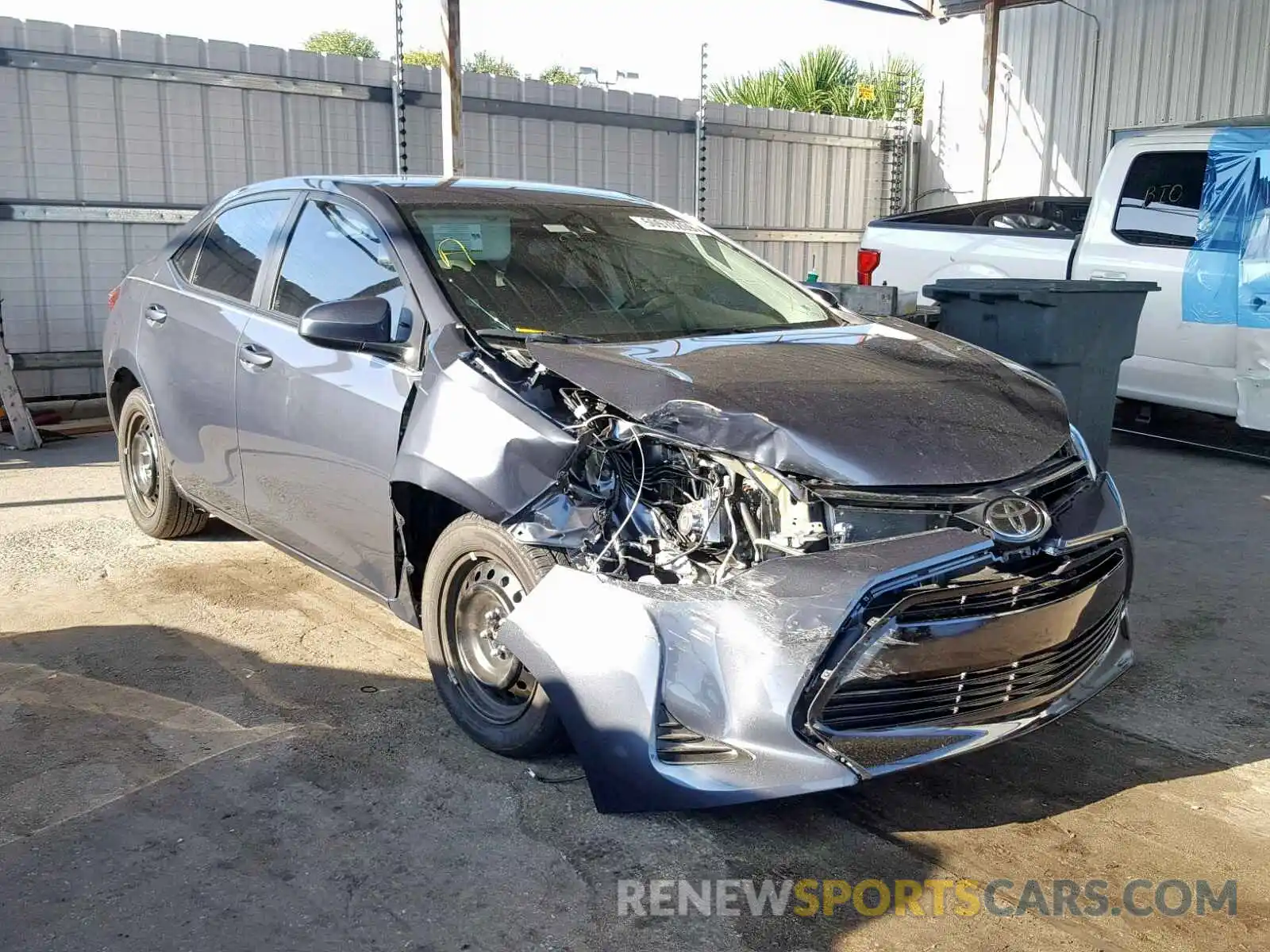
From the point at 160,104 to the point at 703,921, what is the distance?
8522 mm

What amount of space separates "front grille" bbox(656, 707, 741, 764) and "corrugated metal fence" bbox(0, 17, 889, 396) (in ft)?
25.9

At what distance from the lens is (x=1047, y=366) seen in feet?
20.6

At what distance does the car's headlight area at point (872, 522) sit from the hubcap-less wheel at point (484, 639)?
900 mm

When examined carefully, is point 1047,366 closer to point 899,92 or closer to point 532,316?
point 532,316

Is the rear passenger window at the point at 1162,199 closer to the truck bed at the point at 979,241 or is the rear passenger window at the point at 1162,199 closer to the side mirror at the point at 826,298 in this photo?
the truck bed at the point at 979,241

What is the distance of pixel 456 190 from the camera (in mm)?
4367

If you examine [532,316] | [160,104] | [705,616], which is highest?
[160,104]

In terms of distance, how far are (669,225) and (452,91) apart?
5258mm

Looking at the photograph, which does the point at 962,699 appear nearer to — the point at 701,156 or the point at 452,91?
the point at 452,91

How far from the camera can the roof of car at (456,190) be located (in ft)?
13.9

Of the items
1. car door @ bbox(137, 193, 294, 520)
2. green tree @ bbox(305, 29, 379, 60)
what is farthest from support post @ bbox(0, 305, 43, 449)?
green tree @ bbox(305, 29, 379, 60)

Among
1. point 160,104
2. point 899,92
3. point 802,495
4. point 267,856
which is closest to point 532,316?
point 802,495

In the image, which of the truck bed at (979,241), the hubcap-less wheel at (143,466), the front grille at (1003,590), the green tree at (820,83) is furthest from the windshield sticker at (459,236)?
the green tree at (820,83)

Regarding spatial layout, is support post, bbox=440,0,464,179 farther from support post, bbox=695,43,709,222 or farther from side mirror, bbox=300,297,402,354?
side mirror, bbox=300,297,402,354
